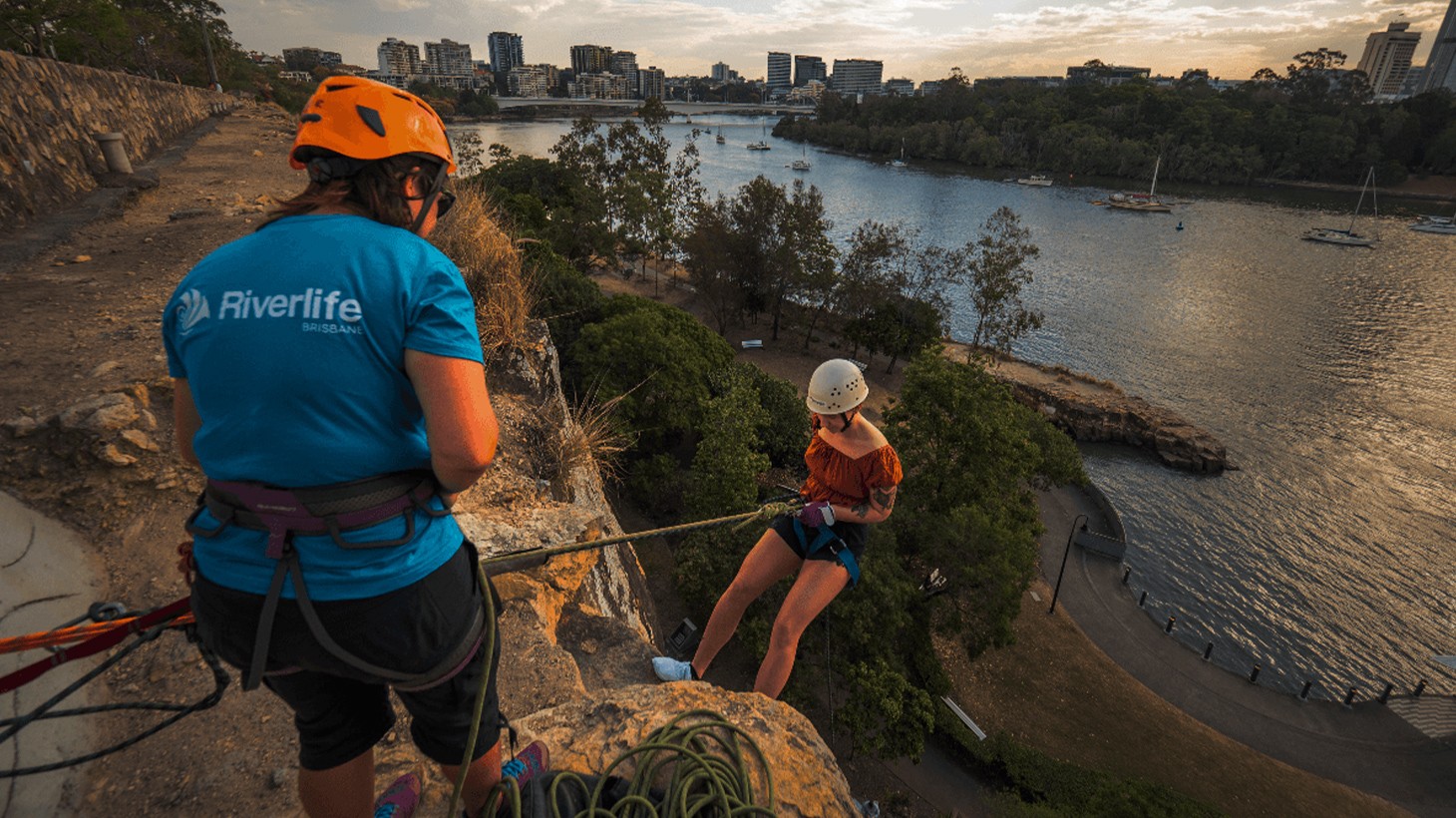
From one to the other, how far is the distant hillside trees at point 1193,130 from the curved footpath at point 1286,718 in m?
101

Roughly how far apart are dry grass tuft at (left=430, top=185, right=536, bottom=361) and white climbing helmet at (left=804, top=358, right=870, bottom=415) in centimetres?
453

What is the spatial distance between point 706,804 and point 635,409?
58.0 ft

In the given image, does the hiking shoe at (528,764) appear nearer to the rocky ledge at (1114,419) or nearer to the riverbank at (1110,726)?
the riverbank at (1110,726)

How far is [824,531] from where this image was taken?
448cm

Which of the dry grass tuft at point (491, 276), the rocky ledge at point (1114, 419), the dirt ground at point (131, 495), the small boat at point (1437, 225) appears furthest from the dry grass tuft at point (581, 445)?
the small boat at point (1437, 225)

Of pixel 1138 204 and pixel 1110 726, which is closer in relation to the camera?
pixel 1110 726

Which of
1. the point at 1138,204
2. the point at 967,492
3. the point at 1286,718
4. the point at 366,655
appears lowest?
the point at 1286,718

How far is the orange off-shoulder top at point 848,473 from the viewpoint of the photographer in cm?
450

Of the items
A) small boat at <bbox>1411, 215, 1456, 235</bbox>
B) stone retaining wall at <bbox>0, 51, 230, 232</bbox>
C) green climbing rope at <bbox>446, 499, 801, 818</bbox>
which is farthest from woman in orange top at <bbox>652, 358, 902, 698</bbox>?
small boat at <bbox>1411, 215, 1456, 235</bbox>

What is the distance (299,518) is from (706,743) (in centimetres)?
225

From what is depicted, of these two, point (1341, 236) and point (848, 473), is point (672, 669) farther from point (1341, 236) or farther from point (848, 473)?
point (1341, 236)

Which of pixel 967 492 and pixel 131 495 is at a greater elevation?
pixel 131 495

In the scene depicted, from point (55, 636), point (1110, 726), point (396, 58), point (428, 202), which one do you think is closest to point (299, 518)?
point (428, 202)

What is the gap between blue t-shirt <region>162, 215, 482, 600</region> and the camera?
1444 mm
